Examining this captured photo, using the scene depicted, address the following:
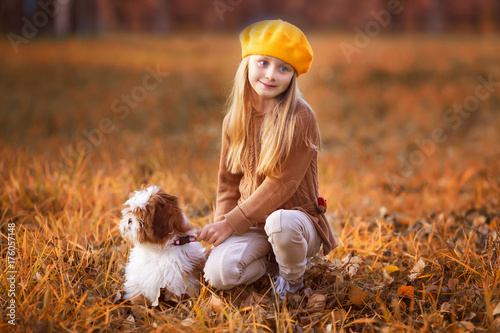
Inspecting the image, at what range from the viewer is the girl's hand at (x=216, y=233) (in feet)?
8.01

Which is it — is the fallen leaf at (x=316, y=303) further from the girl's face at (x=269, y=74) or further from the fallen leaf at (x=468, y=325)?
the girl's face at (x=269, y=74)

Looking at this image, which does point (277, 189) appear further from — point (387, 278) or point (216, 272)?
point (387, 278)

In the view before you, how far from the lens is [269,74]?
2.44 meters

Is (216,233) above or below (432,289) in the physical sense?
above

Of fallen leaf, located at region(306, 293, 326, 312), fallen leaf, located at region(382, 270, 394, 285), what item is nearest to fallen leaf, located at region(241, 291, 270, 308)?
fallen leaf, located at region(306, 293, 326, 312)

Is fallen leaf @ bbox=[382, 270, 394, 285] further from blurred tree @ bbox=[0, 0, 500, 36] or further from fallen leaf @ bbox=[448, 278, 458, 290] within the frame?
blurred tree @ bbox=[0, 0, 500, 36]

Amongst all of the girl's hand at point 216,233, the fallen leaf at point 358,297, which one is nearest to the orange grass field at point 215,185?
the fallen leaf at point 358,297

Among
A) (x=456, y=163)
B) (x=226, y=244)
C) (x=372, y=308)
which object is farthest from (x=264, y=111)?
(x=456, y=163)

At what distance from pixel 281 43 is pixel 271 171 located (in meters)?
0.67

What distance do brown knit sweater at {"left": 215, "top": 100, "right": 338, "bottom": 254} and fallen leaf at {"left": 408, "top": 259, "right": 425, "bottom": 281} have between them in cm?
50

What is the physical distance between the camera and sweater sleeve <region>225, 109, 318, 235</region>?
247cm

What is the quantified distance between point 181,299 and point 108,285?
500 mm

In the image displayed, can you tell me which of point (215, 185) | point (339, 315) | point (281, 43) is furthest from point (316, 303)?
point (215, 185)

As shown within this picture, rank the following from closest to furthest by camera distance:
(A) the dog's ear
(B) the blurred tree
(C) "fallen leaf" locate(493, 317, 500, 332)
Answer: (C) "fallen leaf" locate(493, 317, 500, 332), (A) the dog's ear, (B) the blurred tree
